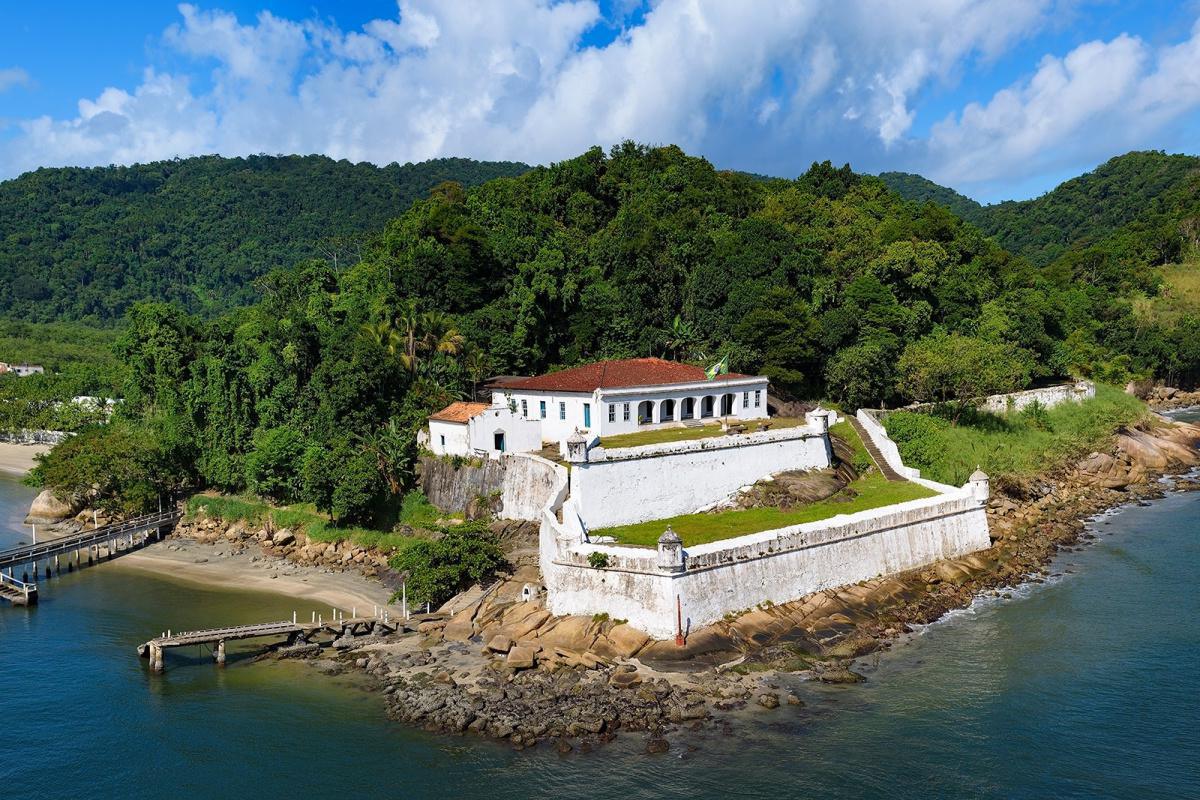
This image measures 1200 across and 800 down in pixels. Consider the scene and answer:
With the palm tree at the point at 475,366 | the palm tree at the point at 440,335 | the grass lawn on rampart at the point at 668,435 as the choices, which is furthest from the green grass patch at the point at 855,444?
the palm tree at the point at 440,335

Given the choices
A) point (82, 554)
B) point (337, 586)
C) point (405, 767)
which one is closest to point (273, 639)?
point (337, 586)

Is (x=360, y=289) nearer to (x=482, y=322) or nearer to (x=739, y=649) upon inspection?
A: (x=482, y=322)

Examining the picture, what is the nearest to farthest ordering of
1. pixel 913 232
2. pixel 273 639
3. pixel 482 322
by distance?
pixel 273 639 < pixel 482 322 < pixel 913 232

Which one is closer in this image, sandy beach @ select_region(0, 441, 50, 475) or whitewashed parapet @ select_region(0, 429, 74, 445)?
sandy beach @ select_region(0, 441, 50, 475)

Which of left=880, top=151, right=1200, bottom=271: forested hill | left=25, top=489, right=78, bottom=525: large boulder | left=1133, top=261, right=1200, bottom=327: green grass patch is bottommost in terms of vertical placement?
left=25, top=489, right=78, bottom=525: large boulder

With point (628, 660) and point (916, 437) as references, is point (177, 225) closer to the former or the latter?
point (916, 437)

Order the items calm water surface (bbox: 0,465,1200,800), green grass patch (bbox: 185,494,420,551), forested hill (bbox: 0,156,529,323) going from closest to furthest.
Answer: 1. calm water surface (bbox: 0,465,1200,800)
2. green grass patch (bbox: 185,494,420,551)
3. forested hill (bbox: 0,156,529,323)

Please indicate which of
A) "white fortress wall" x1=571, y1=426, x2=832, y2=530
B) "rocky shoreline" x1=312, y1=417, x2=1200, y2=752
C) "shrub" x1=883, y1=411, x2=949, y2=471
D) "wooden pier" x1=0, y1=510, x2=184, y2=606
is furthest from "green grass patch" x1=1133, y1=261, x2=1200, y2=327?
"wooden pier" x1=0, y1=510, x2=184, y2=606

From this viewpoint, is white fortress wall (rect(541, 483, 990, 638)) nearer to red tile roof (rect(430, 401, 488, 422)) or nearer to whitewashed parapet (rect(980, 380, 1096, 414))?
red tile roof (rect(430, 401, 488, 422))
